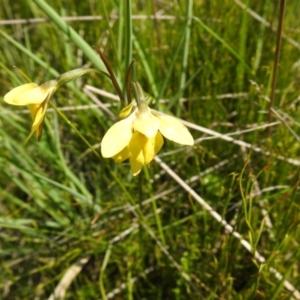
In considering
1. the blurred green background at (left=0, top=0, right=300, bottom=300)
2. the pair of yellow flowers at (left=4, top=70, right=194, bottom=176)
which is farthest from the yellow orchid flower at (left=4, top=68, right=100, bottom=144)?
the blurred green background at (left=0, top=0, right=300, bottom=300)

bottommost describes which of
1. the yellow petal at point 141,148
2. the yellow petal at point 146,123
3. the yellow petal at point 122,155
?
the yellow petal at point 122,155

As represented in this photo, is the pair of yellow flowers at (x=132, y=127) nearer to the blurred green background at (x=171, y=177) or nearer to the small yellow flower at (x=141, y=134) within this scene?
the small yellow flower at (x=141, y=134)

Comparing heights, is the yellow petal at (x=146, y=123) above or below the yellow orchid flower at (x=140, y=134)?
above

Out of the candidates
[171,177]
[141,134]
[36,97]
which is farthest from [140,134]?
[171,177]

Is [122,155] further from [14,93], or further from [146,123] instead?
[14,93]

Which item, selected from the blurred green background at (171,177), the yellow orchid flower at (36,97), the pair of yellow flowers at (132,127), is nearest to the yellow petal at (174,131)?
the pair of yellow flowers at (132,127)

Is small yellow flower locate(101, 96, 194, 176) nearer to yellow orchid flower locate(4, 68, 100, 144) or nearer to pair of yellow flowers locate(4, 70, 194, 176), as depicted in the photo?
pair of yellow flowers locate(4, 70, 194, 176)

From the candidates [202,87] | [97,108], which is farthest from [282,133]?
[97,108]

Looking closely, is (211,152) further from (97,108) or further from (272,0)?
(272,0)
